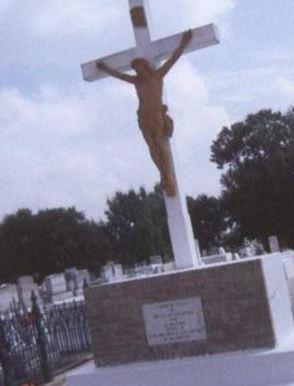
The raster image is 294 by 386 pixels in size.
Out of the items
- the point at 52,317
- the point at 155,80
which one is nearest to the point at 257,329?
the point at 155,80

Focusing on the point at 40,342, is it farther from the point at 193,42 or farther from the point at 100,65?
the point at 193,42

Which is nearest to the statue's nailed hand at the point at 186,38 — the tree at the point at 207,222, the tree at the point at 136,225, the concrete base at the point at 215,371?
the concrete base at the point at 215,371

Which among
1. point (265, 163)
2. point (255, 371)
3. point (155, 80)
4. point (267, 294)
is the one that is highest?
point (265, 163)

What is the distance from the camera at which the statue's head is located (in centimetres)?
861

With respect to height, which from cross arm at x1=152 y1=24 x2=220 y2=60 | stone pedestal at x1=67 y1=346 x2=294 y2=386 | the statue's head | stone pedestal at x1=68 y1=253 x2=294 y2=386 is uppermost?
cross arm at x1=152 y1=24 x2=220 y2=60

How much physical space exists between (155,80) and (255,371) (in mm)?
3502

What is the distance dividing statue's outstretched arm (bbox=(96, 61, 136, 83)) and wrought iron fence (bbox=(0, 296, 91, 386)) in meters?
4.84

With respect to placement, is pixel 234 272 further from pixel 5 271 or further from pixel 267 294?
pixel 5 271

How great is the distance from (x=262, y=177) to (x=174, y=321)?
42.1m

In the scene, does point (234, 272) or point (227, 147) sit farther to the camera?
point (227, 147)

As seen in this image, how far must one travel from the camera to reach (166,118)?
8.55 meters

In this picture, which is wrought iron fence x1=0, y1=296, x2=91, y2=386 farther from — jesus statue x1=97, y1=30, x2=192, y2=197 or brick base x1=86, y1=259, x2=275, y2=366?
jesus statue x1=97, y1=30, x2=192, y2=197

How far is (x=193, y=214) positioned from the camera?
6988 cm

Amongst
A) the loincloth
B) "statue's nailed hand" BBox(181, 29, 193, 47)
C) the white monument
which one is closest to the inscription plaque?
the white monument
